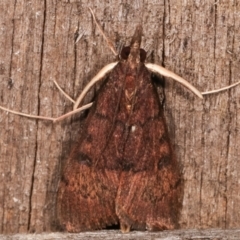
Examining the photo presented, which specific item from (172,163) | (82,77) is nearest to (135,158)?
(172,163)

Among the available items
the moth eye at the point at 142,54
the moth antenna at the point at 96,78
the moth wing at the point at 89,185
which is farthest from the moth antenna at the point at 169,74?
the moth wing at the point at 89,185

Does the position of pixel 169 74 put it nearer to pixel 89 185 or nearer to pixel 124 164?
pixel 124 164

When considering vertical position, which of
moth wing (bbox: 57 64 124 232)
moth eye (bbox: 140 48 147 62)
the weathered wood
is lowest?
the weathered wood

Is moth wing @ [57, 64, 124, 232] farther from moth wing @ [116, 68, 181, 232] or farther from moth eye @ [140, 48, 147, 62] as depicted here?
moth eye @ [140, 48, 147, 62]

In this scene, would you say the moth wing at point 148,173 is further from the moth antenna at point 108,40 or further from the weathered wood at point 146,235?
the moth antenna at point 108,40

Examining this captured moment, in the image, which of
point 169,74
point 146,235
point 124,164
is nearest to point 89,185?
point 124,164

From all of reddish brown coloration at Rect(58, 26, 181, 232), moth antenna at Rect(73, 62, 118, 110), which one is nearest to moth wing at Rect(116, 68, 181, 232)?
reddish brown coloration at Rect(58, 26, 181, 232)
